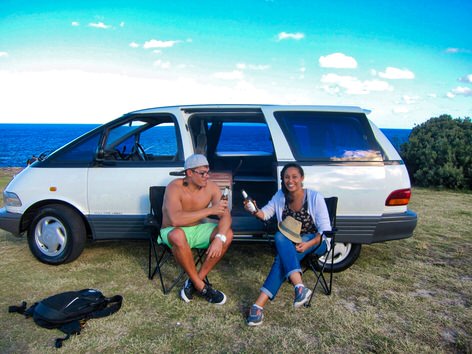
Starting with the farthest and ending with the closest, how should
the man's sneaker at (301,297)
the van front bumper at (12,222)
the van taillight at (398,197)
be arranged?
the van front bumper at (12,222) → the van taillight at (398,197) → the man's sneaker at (301,297)

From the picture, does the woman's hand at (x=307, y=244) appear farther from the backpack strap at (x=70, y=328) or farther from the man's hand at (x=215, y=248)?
the backpack strap at (x=70, y=328)

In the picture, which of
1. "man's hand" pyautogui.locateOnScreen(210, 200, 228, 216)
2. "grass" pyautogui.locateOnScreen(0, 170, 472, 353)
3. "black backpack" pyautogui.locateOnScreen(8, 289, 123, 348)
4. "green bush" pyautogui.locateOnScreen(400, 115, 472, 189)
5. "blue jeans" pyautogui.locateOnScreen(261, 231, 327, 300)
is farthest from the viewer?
"green bush" pyautogui.locateOnScreen(400, 115, 472, 189)

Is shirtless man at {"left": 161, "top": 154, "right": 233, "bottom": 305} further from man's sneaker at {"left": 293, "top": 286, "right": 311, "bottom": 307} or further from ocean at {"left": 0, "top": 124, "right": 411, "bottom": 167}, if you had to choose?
ocean at {"left": 0, "top": 124, "right": 411, "bottom": 167}

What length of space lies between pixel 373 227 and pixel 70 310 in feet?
9.67

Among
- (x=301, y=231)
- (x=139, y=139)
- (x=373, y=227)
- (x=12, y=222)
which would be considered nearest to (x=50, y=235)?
(x=12, y=222)

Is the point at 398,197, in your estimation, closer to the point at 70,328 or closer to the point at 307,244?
the point at 307,244

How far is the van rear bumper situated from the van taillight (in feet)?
0.42

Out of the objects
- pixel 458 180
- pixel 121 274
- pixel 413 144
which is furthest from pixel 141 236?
pixel 413 144

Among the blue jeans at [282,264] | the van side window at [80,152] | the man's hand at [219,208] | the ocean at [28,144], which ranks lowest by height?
the ocean at [28,144]

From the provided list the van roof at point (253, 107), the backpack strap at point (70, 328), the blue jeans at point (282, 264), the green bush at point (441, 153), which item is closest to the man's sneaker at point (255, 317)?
the blue jeans at point (282, 264)

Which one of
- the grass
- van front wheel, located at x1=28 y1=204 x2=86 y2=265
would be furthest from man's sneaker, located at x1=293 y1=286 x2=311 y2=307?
van front wheel, located at x1=28 y1=204 x2=86 y2=265

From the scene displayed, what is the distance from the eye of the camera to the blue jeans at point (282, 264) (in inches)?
132

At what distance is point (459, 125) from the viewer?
1330cm

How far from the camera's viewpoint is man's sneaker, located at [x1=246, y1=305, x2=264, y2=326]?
3.18 m
